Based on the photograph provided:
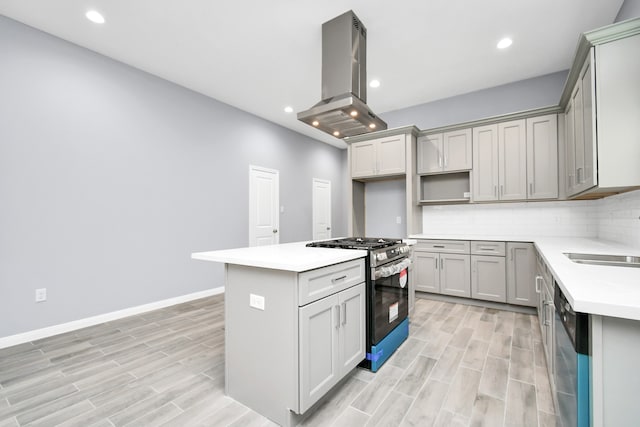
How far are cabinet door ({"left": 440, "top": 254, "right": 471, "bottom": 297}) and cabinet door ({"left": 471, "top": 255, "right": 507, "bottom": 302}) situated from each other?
0.07 m

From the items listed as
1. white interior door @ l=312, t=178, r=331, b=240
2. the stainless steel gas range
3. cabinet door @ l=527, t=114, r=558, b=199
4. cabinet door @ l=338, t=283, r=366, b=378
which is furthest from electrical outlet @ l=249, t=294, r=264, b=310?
white interior door @ l=312, t=178, r=331, b=240

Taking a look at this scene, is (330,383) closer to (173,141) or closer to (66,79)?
(173,141)

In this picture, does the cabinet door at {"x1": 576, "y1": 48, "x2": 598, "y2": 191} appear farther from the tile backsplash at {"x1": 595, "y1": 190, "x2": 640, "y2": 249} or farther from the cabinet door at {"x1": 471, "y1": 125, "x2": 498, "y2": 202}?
the cabinet door at {"x1": 471, "y1": 125, "x2": 498, "y2": 202}

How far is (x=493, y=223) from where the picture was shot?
13.6ft

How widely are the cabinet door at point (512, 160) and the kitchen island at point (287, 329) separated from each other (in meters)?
2.99

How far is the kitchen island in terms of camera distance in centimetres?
157

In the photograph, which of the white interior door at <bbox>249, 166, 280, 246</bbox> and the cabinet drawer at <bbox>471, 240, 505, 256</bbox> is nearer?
the cabinet drawer at <bbox>471, 240, 505, 256</bbox>

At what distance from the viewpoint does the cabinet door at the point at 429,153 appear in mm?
4273

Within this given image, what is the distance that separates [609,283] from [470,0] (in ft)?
8.33

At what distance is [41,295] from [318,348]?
9.84 feet

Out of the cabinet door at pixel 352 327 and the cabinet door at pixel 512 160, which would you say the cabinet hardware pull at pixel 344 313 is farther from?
the cabinet door at pixel 512 160

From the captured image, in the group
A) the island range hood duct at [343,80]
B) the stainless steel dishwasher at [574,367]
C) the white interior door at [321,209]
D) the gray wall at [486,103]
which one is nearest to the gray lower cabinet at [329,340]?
the stainless steel dishwasher at [574,367]

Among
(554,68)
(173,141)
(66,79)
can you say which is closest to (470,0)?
(554,68)

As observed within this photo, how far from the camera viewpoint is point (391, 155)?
443 cm
